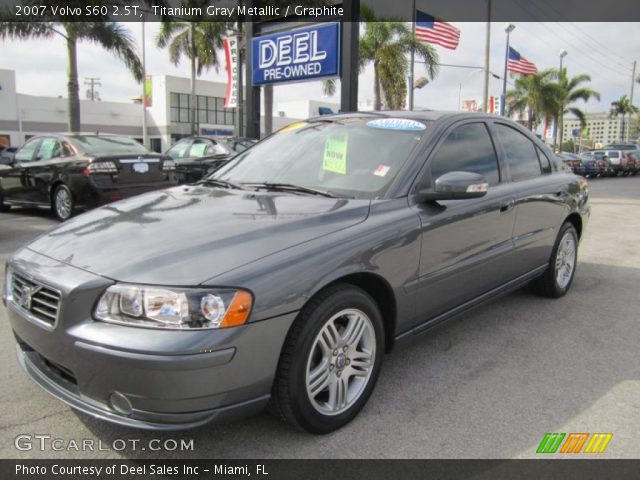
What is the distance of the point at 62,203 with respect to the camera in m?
8.59

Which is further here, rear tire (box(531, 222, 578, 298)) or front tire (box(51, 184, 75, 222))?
front tire (box(51, 184, 75, 222))

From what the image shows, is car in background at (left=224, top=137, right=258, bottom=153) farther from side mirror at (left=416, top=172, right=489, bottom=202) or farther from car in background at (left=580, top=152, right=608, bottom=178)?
car in background at (left=580, top=152, right=608, bottom=178)

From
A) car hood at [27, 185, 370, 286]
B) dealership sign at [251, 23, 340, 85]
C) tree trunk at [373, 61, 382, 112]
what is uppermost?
tree trunk at [373, 61, 382, 112]

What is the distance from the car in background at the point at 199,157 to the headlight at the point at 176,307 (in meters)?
8.78

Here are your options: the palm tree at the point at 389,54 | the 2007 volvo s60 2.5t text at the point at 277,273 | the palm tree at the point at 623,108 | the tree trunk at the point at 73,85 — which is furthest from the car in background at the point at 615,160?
the palm tree at the point at 623,108

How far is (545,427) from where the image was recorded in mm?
2688

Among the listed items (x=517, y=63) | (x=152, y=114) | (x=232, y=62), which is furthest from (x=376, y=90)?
(x=152, y=114)

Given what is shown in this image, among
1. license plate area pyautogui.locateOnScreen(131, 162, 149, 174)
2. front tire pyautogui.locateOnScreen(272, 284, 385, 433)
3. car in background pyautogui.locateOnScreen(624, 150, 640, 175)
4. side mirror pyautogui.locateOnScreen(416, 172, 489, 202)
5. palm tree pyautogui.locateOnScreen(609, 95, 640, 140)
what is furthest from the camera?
palm tree pyautogui.locateOnScreen(609, 95, 640, 140)

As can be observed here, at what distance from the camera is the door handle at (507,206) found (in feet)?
12.2

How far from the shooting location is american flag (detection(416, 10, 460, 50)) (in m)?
20.4

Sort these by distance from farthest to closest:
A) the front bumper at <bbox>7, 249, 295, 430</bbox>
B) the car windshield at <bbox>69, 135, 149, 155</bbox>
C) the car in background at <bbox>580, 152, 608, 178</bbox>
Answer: the car in background at <bbox>580, 152, 608, 178</bbox>, the car windshield at <bbox>69, 135, 149, 155</bbox>, the front bumper at <bbox>7, 249, 295, 430</bbox>

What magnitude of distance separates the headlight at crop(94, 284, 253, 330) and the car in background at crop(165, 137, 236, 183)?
8.78m

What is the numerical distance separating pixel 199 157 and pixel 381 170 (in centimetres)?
862

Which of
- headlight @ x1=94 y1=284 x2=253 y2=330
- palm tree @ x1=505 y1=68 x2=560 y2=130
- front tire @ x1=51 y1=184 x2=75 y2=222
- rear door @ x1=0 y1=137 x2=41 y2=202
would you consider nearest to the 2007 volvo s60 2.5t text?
headlight @ x1=94 y1=284 x2=253 y2=330
